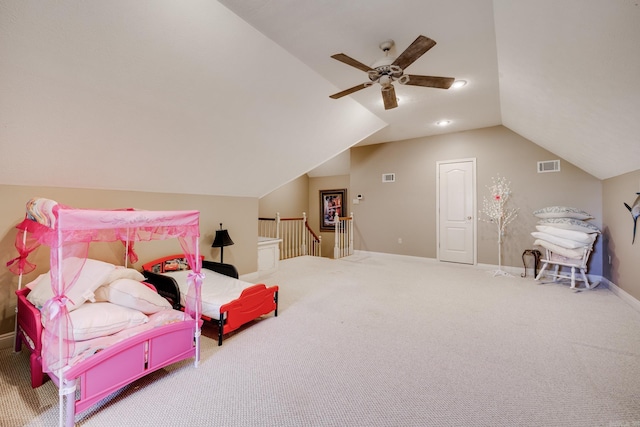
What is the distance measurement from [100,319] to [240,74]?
239 centimetres

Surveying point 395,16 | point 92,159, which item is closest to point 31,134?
point 92,159

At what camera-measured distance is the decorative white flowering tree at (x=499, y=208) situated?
5422mm

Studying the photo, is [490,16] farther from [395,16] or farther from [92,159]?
[92,159]

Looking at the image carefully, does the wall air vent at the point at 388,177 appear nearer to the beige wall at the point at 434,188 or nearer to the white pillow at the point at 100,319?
the beige wall at the point at 434,188

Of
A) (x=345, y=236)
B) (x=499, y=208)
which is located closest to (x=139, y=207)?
(x=345, y=236)

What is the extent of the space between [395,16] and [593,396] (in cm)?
319

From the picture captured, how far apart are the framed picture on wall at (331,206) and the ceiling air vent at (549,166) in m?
4.93

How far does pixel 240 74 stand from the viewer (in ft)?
9.32

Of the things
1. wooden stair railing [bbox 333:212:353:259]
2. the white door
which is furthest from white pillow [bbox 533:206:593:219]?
wooden stair railing [bbox 333:212:353:259]

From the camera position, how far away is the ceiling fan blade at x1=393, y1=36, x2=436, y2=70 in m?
2.08

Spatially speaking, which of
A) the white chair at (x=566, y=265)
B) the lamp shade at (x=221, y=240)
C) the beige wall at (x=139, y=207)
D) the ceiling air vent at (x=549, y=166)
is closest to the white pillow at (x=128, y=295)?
the beige wall at (x=139, y=207)

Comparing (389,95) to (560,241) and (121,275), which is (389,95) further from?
(560,241)

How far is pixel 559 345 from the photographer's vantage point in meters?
2.61

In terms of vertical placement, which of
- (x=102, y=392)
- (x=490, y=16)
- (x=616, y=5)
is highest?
(x=490, y=16)
